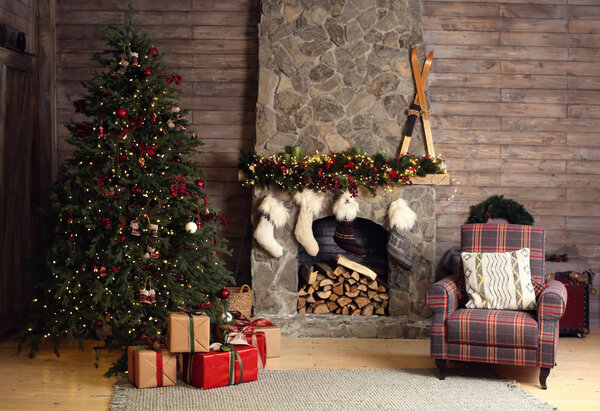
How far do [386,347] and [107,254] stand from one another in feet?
7.22

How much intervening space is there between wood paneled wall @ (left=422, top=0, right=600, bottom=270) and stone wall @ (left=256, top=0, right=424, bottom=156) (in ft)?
1.49

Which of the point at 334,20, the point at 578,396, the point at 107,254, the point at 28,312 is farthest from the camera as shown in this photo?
the point at 334,20

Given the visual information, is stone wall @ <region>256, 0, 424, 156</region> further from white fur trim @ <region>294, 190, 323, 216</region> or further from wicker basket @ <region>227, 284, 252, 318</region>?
wicker basket @ <region>227, 284, 252, 318</region>

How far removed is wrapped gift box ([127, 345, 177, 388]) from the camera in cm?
386

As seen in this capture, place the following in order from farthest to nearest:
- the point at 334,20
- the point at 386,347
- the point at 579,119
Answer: the point at 579,119, the point at 334,20, the point at 386,347

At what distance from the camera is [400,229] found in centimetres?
522

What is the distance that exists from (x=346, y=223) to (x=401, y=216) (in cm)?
45

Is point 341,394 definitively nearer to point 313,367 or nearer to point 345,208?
point 313,367

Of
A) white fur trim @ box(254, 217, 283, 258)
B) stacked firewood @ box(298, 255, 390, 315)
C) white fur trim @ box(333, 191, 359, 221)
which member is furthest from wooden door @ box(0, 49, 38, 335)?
white fur trim @ box(333, 191, 359, 221)

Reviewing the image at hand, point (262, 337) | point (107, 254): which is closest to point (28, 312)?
point (107, 254)

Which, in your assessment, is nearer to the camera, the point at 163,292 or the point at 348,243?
the point at 163,292

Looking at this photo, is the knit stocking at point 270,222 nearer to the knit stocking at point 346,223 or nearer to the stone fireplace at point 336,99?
the stone fireplace at point 336,99

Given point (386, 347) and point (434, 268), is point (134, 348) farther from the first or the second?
point (434, 268)

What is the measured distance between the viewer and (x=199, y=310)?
446 cm
